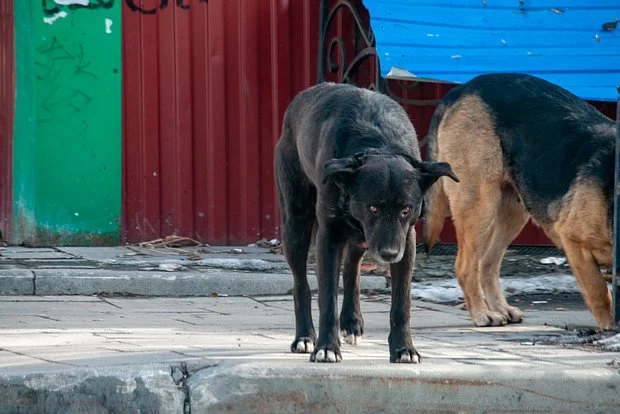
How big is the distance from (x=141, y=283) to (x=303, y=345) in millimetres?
3091

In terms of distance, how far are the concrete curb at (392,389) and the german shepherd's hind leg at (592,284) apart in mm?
1844

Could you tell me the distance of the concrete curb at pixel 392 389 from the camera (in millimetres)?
4754

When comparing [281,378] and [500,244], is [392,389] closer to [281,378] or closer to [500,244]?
[281,378]

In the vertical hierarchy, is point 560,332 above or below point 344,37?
below

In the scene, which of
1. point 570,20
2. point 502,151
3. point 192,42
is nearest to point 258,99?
point 192,42

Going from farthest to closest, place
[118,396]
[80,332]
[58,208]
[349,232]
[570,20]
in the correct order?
[58,208], [570,20], [80,332], [349,232], [118,396]

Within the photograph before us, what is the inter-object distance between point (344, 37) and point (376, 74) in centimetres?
90

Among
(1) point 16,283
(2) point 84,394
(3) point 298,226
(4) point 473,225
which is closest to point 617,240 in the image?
(4) point 473,225

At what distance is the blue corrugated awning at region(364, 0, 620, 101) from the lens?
8977 mm

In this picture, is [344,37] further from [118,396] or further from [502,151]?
[118,396]

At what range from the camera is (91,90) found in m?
10.1

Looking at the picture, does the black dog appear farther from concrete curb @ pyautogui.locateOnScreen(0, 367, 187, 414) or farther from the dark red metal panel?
the dark red metal panel

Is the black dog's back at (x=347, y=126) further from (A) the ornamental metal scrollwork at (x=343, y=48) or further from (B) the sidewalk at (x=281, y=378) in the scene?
(A) the ornamental metal scrollwork at (x=343, y=48)

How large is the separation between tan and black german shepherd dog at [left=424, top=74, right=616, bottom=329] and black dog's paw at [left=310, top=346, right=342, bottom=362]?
195cm
